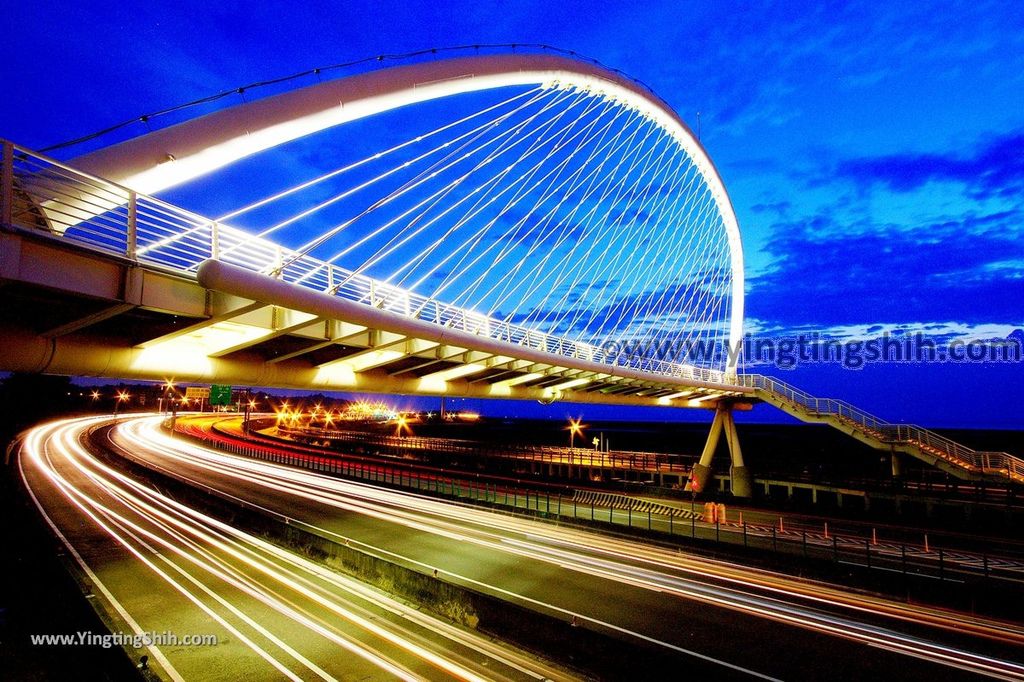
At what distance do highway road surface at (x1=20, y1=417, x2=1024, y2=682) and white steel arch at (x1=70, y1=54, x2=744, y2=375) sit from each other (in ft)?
26.2

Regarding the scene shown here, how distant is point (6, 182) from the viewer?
6602 mm

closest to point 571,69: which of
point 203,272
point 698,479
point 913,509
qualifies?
point 203,272

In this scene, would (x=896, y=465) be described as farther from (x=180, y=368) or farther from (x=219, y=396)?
(x=219, y=396)

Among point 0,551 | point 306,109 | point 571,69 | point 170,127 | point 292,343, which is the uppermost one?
point 571,69

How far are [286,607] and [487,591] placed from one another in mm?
4140

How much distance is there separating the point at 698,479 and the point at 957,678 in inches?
1027

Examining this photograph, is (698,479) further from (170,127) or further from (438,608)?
(170,127)

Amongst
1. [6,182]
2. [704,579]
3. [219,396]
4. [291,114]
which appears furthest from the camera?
[219,396]

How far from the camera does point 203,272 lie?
802 centimetres

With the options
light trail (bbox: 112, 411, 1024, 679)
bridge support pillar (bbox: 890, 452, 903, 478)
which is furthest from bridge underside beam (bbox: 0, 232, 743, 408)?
bridge support pillar (bbox: 890, 452, 903, 478)

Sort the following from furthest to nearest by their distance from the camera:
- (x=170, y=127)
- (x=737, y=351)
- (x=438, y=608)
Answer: (x=737, y=351) → (x=438, y=608) → (x=170, y=127)

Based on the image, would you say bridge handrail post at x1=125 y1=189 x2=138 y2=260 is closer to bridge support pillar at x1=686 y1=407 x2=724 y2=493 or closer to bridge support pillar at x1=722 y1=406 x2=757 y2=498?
bridge support pillar at x1=686 y1=407 x2=724 y2=493

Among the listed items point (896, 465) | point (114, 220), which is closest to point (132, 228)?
point (114, 220)

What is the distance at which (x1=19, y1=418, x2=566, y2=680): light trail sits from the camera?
330 inches
